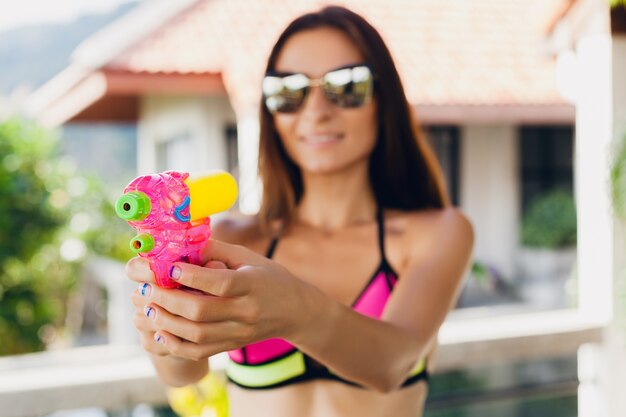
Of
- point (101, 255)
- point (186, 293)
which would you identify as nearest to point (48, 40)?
point (101, 255)

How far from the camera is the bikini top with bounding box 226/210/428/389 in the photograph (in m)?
1.46

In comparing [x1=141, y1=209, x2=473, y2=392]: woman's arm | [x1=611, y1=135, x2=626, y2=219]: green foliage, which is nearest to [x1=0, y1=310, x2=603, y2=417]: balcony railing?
[x1=611, y1=135, x2=626, y2=219]: green foliage

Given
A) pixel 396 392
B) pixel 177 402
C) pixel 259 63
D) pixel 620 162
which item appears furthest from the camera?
pixel 259 63

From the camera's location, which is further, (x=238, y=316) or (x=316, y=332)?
(x=316, y=332)

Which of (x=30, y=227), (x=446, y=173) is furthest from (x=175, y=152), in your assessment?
(x=446, y=173)

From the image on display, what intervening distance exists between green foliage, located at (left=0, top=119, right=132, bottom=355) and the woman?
7.25 metres

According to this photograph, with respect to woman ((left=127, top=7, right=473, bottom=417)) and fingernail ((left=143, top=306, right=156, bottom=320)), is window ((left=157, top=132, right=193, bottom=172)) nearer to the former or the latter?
woman ((left=127, top=7, right=473, bottom=417))

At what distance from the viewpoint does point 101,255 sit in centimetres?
1070

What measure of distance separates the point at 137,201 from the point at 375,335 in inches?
17.3

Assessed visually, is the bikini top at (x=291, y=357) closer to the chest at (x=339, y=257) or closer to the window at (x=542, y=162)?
the chest at (x=339, y=257)

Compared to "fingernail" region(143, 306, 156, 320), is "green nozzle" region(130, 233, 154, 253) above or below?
above

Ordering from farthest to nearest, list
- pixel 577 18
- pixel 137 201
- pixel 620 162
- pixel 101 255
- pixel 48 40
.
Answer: pixel 48 40
pixel 101 255
pixel 577 18
pixel 620 162
pixel 137 201

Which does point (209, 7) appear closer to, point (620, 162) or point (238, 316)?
point (620, 162)

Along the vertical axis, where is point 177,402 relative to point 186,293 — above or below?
below
